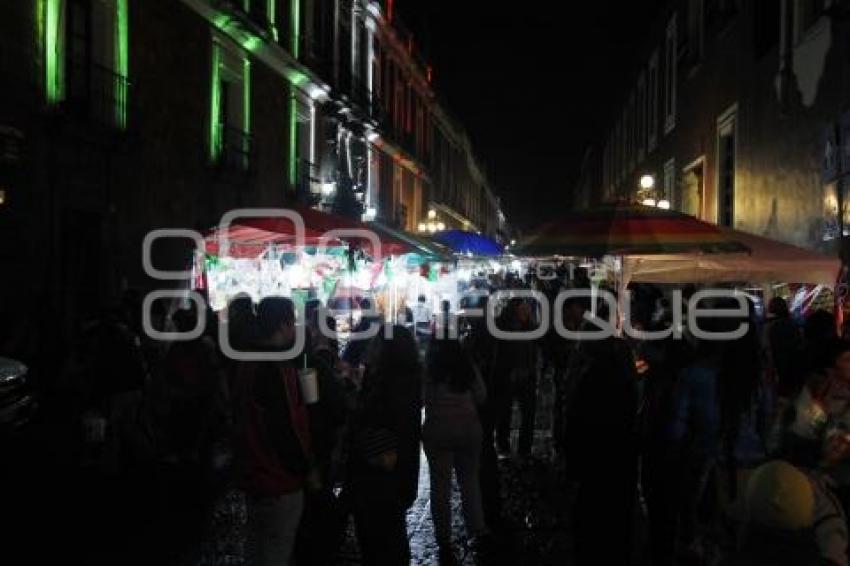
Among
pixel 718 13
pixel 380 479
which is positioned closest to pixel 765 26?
pixel 718 13

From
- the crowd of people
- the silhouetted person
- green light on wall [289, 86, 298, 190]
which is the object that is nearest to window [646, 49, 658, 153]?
green light on wall [289, 86, 298, 190]

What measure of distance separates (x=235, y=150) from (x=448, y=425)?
1393 cm

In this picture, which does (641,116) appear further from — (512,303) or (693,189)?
(512,303)

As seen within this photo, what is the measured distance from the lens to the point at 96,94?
13.6 metres

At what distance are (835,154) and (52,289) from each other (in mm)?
10282

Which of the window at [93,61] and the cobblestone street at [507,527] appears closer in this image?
the cobblestone street at [507,527]

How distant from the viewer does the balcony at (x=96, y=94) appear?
1309 centimetres

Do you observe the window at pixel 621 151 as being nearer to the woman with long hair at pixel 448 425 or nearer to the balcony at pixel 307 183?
the balcony at pixel 307 183

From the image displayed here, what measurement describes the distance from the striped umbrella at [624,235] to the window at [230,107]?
38.4 ft

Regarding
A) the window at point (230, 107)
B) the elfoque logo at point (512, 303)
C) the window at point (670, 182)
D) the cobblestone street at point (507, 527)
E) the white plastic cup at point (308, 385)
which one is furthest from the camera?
the window at point (670, 182)

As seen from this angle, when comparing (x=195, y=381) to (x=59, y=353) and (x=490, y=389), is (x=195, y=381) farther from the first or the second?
(x=59, y=353)

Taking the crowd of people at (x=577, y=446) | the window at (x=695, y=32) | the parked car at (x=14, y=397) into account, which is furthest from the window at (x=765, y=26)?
the parked car at (x=14, y=397)

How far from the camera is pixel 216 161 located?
1823 centimetres

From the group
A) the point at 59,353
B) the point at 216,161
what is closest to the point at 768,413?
the point at 59,353
